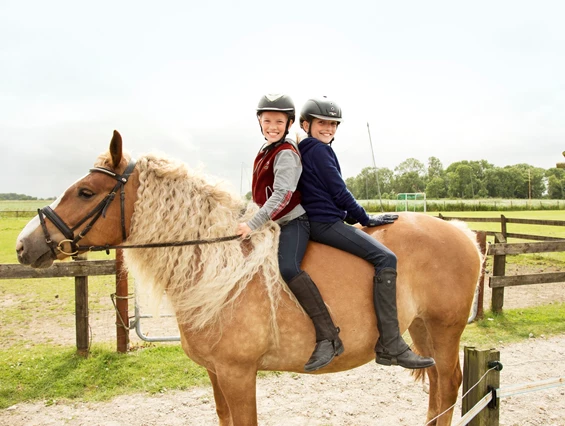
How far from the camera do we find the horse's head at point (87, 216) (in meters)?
2.69

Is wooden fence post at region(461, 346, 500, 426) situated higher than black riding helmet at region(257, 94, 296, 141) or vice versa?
black riding helmet at region(257, 94, 296, 141)

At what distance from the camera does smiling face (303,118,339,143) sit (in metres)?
3.27

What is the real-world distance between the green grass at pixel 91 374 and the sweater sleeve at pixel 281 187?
3.37 metres

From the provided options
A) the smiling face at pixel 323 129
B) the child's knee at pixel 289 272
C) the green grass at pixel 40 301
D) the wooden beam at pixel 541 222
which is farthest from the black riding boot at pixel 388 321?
the wooden beam at pixel 541 222

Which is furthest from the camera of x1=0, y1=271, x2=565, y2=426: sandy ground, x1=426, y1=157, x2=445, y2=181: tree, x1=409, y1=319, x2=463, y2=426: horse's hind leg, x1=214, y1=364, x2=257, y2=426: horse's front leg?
x1=426, y1=157, x2=445, y2=181: tree

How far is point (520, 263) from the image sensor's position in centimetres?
1400

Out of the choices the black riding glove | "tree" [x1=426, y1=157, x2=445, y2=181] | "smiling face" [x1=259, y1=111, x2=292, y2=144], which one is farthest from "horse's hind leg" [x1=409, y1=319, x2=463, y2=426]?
"tree" [x1=426, y1=157, x2=445, y2=181]

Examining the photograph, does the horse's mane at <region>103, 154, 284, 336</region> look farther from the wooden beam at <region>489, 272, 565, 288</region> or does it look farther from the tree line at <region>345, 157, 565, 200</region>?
the tree line at <region>345, 157, 565, 200</region>

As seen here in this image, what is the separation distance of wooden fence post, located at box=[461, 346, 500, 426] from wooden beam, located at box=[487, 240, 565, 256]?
5.32m

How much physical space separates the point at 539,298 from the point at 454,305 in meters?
7.78

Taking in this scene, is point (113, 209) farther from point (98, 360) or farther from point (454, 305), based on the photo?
point (98, 360)

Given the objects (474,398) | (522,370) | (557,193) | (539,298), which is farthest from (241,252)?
(557,193)

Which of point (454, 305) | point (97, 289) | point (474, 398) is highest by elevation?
point (454, 305)

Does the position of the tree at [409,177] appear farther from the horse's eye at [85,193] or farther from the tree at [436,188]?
the horse's eye at [85,193]
